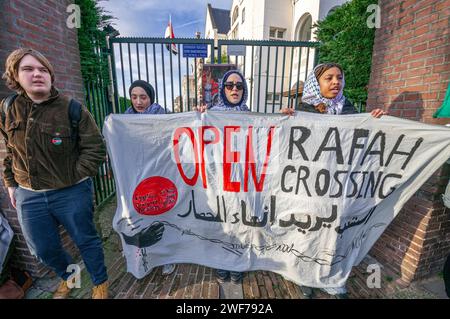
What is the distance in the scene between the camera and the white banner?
5.91 feet

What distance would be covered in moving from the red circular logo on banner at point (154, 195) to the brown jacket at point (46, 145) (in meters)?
0.43

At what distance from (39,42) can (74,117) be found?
3.50ft

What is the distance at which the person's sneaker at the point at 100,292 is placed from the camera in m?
1.88

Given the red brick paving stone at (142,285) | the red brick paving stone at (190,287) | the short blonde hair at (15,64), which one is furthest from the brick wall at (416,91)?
the short blonde hair at (15,64)

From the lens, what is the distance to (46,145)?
1.58 metres

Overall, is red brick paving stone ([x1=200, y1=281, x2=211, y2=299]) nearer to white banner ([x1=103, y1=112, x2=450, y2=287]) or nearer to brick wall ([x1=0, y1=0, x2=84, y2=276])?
white banner ([x1=103, y1=112, x2=450, y2=287])

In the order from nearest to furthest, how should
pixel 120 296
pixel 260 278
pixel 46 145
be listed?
1. pixel 46 145
2. pixel 120 296
3. pixel 260 278

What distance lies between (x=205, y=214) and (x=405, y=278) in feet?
7.12

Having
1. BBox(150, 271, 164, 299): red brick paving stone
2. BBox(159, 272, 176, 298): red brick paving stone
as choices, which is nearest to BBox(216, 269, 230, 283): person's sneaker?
BBox(159, 272, 176, 298): red brick paving stone

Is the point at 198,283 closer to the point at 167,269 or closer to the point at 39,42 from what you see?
the point at 167,269

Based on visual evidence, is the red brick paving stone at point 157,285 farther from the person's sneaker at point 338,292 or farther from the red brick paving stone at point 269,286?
the person's sneaker at point 338,292

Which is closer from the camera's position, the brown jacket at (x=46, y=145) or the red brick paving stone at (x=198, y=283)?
the brown jacket at (x=46, y=145)

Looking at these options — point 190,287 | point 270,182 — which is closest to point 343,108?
point 270,182

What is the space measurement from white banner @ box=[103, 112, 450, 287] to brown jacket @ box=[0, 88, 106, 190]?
236mm
